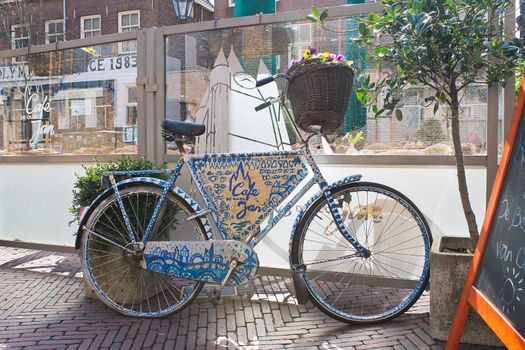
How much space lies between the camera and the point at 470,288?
253cm

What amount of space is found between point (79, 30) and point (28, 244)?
19.3 m

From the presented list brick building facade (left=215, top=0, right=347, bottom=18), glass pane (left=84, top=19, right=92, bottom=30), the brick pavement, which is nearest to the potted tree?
the brick pavement

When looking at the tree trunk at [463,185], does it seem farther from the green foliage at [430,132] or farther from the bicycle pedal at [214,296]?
the bicycle pedal at [214,296]

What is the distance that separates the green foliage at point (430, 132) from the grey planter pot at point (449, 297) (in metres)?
1.12

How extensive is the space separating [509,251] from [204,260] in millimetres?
1857

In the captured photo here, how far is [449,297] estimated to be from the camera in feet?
9.83

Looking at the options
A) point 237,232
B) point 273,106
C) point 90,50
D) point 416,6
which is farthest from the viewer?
point 90,50

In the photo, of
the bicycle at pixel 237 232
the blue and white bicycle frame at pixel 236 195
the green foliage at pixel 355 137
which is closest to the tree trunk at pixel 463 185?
the bicycle at pixel 237 232

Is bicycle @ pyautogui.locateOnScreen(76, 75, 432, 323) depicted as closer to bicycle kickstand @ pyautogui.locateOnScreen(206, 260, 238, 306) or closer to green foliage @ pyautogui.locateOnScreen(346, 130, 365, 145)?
bicycle kickstand @ pyautogui.locateOnScreen(206, 260, 238, 306)

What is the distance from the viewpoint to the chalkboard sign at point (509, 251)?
2.13 meters

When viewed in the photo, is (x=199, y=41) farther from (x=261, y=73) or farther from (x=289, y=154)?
(x=289, y=154)

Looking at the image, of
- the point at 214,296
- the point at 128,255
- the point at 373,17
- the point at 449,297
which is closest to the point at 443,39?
the point at 373,17

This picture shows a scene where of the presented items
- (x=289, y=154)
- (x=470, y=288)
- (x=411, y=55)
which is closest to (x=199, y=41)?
(x=289, y=154)

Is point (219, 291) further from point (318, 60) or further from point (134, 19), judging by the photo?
point (134, 19)
